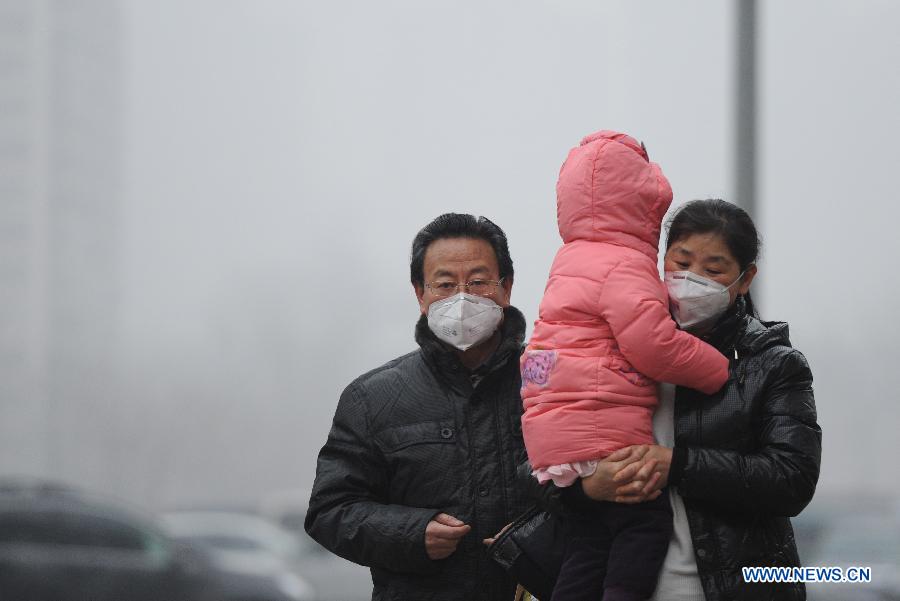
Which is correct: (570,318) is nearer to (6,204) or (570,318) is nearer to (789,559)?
(789,559)

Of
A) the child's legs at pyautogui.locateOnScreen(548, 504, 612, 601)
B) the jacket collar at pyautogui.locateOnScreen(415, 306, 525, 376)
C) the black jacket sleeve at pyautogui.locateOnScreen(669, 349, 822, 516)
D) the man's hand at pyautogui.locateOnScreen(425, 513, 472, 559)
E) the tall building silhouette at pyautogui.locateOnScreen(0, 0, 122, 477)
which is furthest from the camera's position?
the tall building silhouette at pyautogui.locateOnScreen(0, 0, 122, 477)

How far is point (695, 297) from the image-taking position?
5.93 feet

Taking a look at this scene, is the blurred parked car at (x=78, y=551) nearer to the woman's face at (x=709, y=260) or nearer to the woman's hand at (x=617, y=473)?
the woman's hand at (x=617, y=473)

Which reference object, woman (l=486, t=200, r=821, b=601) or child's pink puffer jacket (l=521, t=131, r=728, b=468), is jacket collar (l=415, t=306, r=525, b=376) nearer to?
child's pink puffer jacket (l=521, t=131, r=728, b=468)

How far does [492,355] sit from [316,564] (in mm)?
4138

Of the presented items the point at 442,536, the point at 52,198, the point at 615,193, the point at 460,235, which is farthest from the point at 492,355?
the point at 52,198

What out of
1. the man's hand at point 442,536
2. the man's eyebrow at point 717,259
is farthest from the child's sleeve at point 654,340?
the man's hand at point 442,536

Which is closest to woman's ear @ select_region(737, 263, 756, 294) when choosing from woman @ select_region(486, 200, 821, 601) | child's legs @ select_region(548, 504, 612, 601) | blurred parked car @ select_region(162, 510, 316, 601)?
woman @ select_region(486, 200, 821, 601)

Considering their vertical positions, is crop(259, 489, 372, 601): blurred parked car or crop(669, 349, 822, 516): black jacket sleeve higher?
crop(669, 349, 822, 516): black jacket sleeve

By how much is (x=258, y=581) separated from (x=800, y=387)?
4708mm

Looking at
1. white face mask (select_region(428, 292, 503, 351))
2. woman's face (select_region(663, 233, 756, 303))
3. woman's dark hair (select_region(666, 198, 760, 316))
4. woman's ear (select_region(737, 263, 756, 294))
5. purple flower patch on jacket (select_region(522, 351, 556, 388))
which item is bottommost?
purple flower patch on jacket (select_region(522, 351, 556, 388))

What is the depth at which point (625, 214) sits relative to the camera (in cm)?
187

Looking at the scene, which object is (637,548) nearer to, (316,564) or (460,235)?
Result: (460,235)

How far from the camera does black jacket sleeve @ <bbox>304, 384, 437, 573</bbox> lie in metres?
2.09
